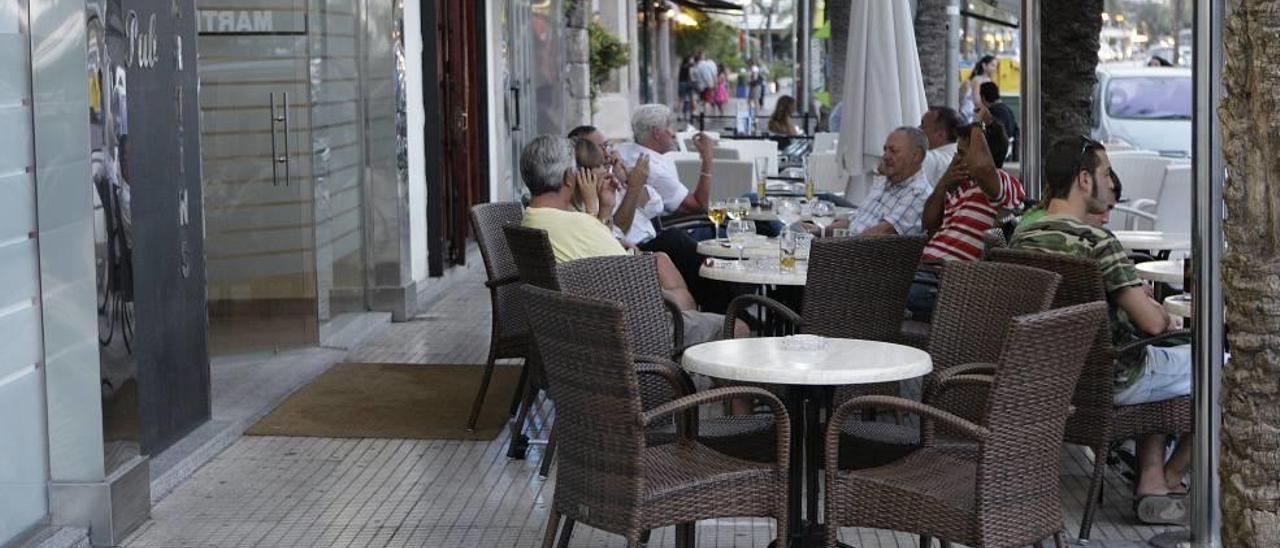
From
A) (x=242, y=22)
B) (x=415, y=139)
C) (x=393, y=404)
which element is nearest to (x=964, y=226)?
(x=393, y=404)

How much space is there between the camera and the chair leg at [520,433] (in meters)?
6.72

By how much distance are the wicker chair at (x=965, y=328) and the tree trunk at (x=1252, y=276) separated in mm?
860

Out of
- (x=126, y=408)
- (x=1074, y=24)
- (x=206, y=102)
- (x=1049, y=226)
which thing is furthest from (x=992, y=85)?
(x=126, y=408)

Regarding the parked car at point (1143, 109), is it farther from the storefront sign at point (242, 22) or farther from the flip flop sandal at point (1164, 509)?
the flip flop sandal at point (1164, 509)

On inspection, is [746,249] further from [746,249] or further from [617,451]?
[617,451]

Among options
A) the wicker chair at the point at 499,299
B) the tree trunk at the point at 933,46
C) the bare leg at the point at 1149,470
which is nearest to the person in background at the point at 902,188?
the wicker chair at the point at 499,299

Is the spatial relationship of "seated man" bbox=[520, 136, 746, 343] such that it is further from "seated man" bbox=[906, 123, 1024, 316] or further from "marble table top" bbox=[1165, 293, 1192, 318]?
"marble table top" bbox=[1165, 293, 1192, 318]

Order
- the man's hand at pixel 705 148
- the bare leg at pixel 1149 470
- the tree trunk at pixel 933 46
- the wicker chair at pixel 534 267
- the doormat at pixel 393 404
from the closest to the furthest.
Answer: the bare leg at pixel 1149 470, the wicker chair at pixel 534 267, the doormat at pixel 393 404, the man's hand at pixel 705 148, the tree trunk at pixel 933 46

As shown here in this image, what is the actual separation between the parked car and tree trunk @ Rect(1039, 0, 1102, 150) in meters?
9.61

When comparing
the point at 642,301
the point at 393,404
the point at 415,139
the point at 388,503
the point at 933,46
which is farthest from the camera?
the point at 933,46

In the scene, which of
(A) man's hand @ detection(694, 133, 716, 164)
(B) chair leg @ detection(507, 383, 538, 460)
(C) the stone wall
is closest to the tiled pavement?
(B) chair leg @ detection(507, 383, 538, 460)

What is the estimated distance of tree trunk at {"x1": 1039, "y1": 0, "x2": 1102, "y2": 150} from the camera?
11.2m

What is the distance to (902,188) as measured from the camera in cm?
829

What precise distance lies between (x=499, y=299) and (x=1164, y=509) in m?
2.66
